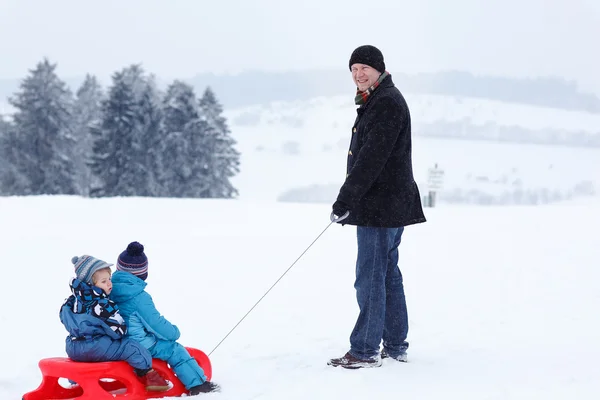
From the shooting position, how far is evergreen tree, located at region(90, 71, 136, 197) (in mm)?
39562

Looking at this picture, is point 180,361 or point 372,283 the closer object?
point 180,361

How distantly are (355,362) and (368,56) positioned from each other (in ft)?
6.36

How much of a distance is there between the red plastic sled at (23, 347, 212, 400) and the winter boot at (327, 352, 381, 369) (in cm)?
101

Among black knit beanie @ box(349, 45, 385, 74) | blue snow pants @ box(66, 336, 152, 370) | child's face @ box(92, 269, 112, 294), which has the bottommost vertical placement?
blue snow pants @ box(66, 336, 152, 370)

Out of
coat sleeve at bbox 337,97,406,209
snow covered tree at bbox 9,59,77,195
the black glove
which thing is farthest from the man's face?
snow covered tree at bbox 9,59,77,195

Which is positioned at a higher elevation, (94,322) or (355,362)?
(94,322)

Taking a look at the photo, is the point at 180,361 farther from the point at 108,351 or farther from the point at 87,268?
the point at 87,268

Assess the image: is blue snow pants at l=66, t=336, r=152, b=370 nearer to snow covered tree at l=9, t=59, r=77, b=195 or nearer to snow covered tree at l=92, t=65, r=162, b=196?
snow covered tree at l=92, t=65, r=162, b=196

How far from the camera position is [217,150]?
1596 inches

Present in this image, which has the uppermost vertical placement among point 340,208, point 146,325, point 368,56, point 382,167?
point 368,56

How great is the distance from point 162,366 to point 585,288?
507cm

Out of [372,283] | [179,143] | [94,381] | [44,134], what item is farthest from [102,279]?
[44,134]

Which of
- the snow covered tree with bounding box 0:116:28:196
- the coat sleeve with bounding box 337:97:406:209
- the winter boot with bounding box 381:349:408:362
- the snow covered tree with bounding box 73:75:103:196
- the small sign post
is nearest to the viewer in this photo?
the coat sleeve with bounding box 337:97:406:209

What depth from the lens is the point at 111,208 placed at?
14539 millimetres
